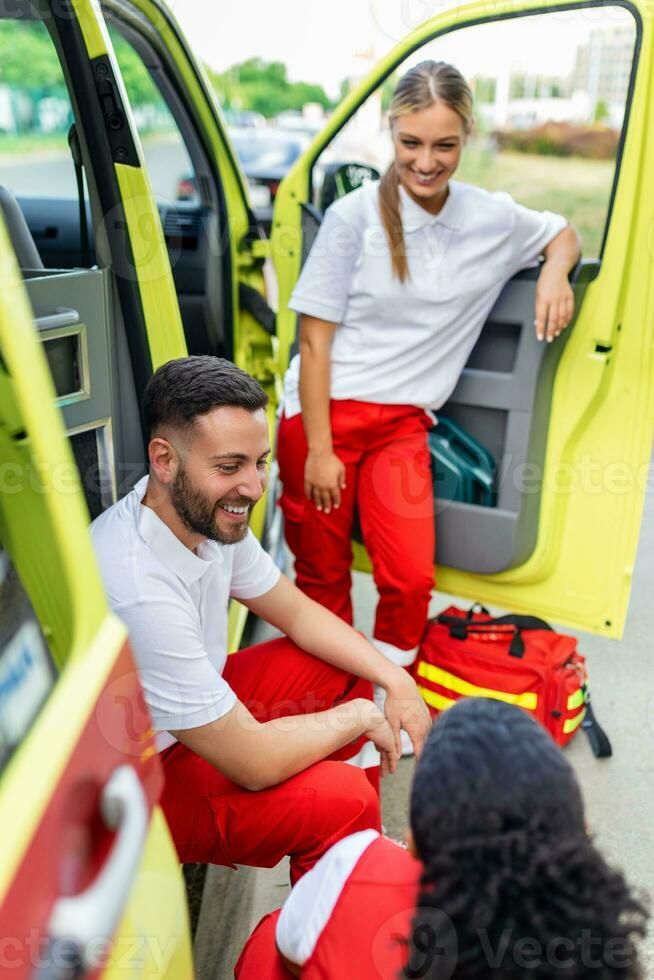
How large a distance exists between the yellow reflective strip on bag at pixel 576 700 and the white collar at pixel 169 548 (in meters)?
1.35

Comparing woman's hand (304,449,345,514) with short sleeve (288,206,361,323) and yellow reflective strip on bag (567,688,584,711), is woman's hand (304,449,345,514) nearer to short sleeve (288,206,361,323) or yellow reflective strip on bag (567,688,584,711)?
short sleeve (288,206,361,323)

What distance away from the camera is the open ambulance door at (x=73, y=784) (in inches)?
32.9

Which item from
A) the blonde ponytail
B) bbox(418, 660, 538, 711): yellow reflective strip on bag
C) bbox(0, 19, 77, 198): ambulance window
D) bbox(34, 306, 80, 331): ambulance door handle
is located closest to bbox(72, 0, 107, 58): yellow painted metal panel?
bbox(34, 306, 80, 331): ambulance door handle

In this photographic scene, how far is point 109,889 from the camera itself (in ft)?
2.85

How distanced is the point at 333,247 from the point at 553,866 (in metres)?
1.98

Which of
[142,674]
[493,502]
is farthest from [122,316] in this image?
[493,502]

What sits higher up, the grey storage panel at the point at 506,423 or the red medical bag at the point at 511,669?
the grey storage panel at the point at 506,423

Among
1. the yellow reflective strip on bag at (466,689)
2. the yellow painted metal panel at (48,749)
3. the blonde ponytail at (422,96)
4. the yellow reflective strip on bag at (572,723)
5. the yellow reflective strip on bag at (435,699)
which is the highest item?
the blonde ponytail at (422,96)

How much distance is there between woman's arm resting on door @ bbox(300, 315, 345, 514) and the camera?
2.62 m

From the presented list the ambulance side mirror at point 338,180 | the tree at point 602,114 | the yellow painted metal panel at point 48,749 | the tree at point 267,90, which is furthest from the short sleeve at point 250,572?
the tree at point 267,90

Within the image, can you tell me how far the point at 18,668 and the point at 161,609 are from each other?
506mm

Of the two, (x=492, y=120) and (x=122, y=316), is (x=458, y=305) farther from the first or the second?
(x=492, y=120)

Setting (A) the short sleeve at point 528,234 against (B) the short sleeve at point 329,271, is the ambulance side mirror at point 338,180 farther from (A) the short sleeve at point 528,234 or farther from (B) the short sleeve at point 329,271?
(A) the short sleeve at point 528,234

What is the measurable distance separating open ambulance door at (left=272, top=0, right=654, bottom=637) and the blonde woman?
0.41 feet
